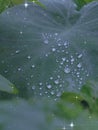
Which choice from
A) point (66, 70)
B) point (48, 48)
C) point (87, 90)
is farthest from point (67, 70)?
point (87, 90)

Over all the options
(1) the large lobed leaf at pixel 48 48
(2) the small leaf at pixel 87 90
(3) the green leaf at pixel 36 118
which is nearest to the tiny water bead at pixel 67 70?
(1) the large lobed leaf at pixel 48 48

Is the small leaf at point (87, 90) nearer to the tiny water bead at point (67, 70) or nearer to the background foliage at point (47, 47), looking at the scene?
the background foliage at point (47, 47)

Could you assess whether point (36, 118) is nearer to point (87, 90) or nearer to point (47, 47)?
point (87, 90)

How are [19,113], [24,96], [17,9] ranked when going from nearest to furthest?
[19,113], [24,96], [17,9]

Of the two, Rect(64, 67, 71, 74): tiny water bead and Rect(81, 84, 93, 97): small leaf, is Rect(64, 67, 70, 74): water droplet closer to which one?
Rect(64, 67, 71, 74): tiny water bead

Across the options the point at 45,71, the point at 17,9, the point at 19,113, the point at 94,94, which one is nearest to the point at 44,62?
the point at 45,71

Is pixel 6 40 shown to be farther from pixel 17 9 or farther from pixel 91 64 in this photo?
pixel 91 64

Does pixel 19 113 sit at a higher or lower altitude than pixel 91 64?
lower

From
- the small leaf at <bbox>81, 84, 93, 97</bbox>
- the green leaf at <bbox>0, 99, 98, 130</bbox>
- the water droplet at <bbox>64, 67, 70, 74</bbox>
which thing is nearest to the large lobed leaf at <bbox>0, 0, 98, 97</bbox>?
the water droplet at <bbox>64, 67, 70, 74</bbox>

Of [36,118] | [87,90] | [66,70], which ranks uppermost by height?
[66,70]
